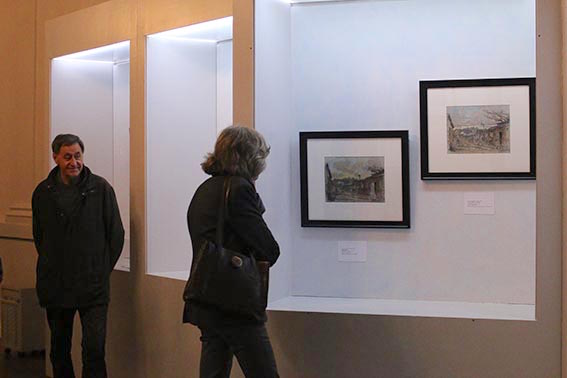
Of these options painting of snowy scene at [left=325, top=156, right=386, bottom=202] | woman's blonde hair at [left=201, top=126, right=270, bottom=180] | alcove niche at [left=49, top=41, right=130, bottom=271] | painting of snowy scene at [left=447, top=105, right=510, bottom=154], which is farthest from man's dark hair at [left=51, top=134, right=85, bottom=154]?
painting of snowy scene at [left=447, top=105, right=510, bottom=154]

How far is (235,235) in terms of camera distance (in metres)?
3.66

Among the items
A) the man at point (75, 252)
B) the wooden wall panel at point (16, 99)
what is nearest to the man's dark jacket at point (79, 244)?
the man at point (75, 252)

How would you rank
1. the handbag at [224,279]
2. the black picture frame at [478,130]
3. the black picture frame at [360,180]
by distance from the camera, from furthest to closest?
the black picture frame at [360,180] → the black picture frame at [478,130] → the handbag at [224,279]

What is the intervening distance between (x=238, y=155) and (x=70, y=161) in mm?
2079

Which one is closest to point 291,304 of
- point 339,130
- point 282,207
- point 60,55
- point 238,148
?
point 282,207

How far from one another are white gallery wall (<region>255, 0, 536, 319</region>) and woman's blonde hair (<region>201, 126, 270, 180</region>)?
970 mm

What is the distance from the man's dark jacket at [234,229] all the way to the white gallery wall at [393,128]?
109 centimetres

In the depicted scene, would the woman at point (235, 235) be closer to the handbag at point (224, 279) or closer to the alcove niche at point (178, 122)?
the handbag at point (224, 279)

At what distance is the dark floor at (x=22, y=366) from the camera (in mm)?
6738

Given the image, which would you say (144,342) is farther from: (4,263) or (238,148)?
(4,263)

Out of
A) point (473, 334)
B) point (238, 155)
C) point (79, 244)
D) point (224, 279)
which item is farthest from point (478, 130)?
point (79, 244)

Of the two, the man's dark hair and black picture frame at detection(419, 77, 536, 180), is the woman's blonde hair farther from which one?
the man's dark hair

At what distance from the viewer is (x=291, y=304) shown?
15.9 feet

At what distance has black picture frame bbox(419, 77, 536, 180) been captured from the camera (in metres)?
4.64
